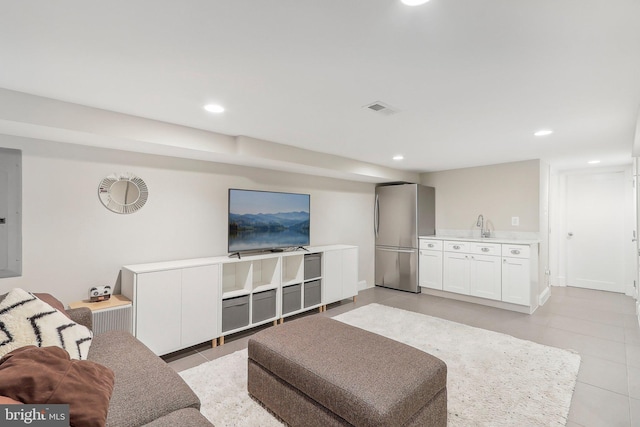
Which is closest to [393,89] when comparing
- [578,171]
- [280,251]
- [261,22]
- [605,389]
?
[261,22]

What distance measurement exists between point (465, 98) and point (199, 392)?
2.98 meters

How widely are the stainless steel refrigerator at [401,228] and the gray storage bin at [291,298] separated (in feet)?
7.50

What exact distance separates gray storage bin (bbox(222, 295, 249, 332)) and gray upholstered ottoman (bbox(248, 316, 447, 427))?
3.65 feet

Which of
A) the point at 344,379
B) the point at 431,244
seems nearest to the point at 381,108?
the point at 344,379

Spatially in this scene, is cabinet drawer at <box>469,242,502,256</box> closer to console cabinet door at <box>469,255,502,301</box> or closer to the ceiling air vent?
console cabinet door at <box>469,255,502,301</box>

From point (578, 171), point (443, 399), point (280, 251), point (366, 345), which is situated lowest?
point (443, 399)

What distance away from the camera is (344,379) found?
5.55 ft

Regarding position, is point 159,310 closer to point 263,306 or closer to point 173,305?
point 173,305

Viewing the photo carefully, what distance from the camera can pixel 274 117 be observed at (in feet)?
8.92

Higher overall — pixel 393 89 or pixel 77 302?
pixel 393 89

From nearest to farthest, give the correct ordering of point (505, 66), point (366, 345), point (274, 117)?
point (505, 66), point (366, 345), point (274, 117)

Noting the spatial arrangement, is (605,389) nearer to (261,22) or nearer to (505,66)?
(505,66)

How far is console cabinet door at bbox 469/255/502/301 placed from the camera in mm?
4492

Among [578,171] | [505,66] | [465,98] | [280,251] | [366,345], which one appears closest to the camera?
[505,66]
